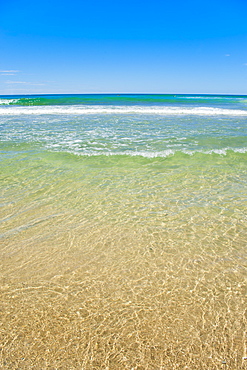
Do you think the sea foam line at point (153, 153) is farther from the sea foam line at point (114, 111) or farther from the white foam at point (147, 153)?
the sea foam line at point (114, 111)

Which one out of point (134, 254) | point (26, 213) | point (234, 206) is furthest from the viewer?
point (234, 206)

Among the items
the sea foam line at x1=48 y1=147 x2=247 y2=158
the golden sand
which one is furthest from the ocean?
the sea foam line at x1=48 y1=147 x2=247 y2=158

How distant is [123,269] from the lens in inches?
111

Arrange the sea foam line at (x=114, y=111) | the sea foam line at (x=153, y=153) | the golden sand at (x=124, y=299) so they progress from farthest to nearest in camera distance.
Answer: the sea foam line at (x=114, y=111) → the sea foam line at (x=153, y=153) → the golden sand at (x=124, y=299)

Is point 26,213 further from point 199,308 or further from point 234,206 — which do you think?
point 234,206

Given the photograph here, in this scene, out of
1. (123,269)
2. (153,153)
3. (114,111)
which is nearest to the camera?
(123,269)

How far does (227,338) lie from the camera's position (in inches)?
79.3

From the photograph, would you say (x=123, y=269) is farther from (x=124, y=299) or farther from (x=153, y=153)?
(x=153, y=153)

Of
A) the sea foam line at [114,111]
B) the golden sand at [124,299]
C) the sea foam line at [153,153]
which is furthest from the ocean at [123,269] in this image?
the sea foam line at [114,111]

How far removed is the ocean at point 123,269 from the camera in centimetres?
193

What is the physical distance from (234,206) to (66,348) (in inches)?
141

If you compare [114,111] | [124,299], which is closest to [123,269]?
[124,299]

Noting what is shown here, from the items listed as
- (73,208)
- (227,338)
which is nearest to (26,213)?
(73,208)

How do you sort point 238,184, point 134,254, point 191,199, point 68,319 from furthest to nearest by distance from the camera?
1. point 238,184
2. point 191,199
3. point 134,254
4. point 68,319
